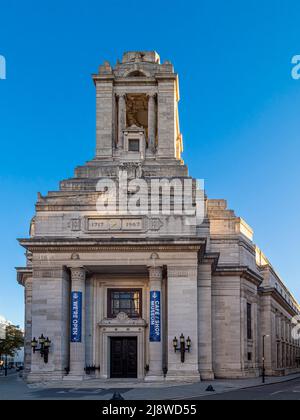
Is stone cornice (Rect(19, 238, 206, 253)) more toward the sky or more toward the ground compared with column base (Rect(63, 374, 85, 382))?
more toward the sky

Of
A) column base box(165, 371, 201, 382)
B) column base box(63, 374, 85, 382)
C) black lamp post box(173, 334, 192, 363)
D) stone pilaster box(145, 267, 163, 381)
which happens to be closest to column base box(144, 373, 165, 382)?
stone pilaster box(145, 267, 163, 381)

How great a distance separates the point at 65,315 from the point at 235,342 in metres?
17.5

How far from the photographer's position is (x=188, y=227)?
5294 centimetres

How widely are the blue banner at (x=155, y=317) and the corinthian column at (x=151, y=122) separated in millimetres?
17886

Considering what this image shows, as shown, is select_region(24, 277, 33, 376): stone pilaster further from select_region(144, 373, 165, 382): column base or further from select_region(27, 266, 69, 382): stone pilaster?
select_region(144, 373, 165, 382): column base

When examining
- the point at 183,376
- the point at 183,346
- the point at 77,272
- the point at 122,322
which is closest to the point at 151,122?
the point at 77,272

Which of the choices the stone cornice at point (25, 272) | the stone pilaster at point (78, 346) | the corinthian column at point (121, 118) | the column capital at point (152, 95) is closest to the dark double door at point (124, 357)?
the stone pilaster at point (78, 346)

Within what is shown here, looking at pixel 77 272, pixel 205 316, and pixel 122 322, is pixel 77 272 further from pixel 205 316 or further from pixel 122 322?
pixel 205 316

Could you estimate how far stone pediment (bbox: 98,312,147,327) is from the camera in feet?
177

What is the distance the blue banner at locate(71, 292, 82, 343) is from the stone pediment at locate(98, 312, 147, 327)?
266 centimetres

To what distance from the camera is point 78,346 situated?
169 ft
